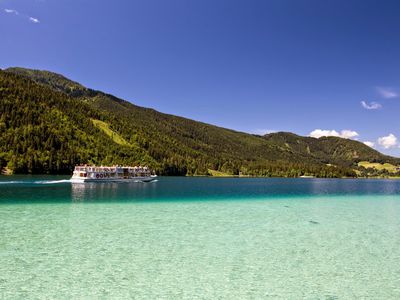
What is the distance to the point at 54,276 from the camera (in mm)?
18781

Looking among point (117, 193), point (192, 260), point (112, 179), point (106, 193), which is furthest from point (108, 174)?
point (192, 260)

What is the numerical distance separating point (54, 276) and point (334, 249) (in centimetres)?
2037

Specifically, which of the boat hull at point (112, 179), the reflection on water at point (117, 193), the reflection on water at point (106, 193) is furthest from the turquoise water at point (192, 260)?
the boat hull at point (112, 179)

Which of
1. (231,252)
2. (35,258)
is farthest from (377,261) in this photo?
(35,258)

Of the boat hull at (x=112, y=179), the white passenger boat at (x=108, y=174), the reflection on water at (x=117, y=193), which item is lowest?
the reflection on water at (x=117, y=193)

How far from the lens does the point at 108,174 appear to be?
158 meters

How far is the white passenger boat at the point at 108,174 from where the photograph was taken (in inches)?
5669

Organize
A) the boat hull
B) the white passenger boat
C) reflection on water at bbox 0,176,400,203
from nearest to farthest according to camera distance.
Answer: reflection on water at bbox 0,176,400,203
the boat hull
the white passenger boat

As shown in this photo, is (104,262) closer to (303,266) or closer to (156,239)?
(156,239)

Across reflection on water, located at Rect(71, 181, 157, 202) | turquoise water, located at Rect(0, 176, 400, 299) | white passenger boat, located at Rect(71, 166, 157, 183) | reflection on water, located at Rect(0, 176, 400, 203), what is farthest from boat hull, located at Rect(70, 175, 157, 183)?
turquoise water, located at Rect(0, 176, 400, 299)

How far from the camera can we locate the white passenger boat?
472 feet

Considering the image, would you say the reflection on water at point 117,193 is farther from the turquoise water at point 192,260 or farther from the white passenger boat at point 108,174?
the turquoise water at point 192,260

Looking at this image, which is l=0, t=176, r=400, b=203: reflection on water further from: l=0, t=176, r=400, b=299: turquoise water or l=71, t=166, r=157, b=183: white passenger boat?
l=0, t=176, r=400, b=299: turquoise water

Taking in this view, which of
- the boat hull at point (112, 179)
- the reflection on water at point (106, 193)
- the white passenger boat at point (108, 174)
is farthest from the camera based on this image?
the white passenger boat at point (108, 174)
